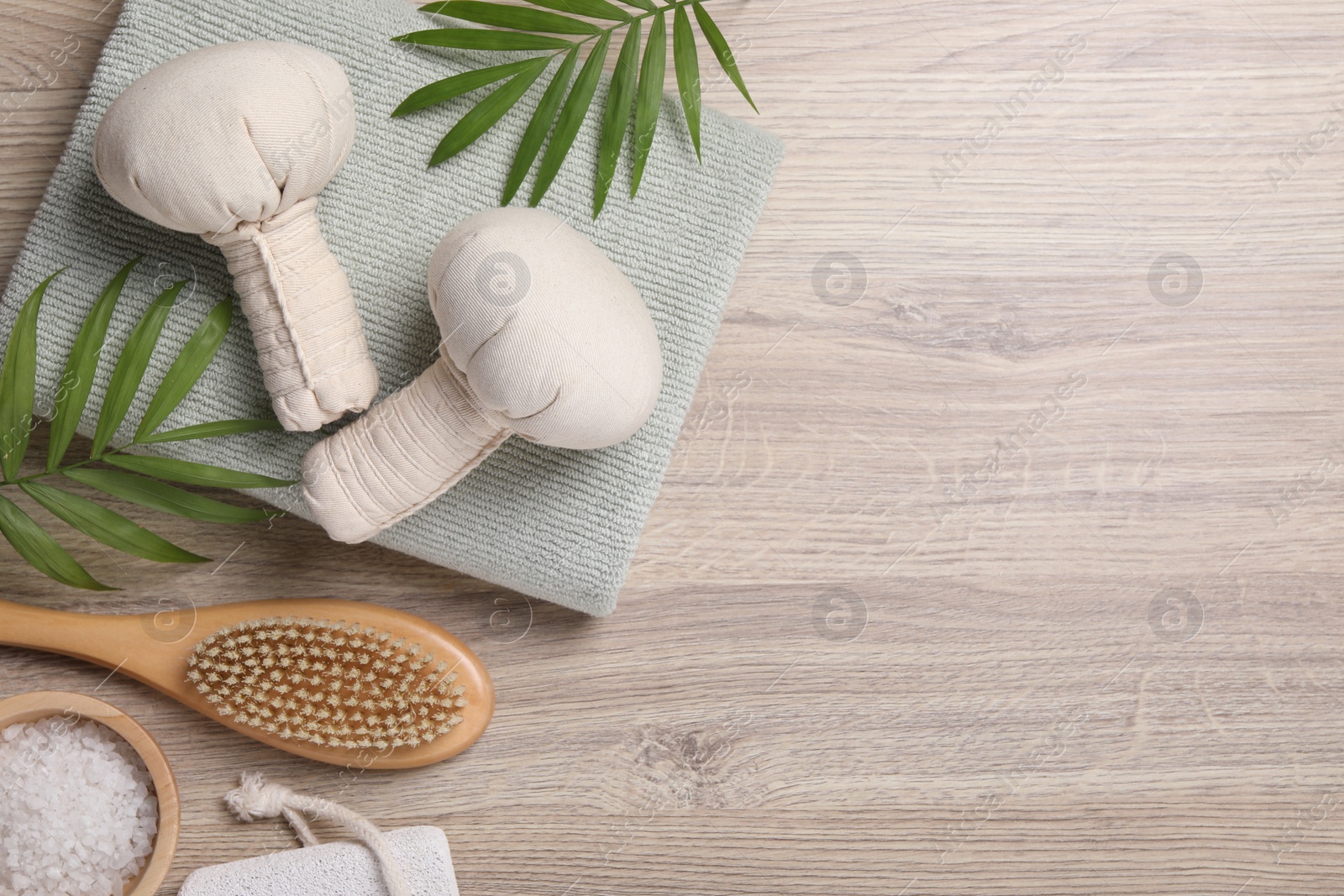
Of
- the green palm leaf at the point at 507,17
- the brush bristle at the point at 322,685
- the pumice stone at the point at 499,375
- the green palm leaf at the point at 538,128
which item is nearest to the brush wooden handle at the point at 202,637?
the brush bristle at the point at 322,685

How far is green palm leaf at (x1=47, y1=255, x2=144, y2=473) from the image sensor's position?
638 millimetres

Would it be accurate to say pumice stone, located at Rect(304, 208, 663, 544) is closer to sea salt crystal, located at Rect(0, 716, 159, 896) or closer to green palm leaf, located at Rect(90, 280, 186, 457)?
green palm leaf, located at Rect(90, 280, 186, 457)

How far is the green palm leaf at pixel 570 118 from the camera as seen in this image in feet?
2.21

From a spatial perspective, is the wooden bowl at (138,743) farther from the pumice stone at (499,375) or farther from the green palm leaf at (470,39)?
the green palm leaf at (470,39)

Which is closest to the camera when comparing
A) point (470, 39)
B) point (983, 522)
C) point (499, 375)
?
point (499, 375)

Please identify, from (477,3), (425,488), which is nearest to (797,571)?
(425,488)

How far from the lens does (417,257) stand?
69 cm

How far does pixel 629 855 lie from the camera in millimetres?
763

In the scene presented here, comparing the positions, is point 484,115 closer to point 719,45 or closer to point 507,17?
point 507,17

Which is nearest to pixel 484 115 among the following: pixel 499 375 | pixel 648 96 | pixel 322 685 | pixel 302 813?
pixel 648 96

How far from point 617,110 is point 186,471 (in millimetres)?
436

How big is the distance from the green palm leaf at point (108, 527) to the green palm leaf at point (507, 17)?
47cm

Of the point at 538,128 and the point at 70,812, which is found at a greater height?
the point at 538,128

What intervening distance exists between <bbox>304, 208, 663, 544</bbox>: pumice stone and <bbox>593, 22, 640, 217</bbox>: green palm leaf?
0.09 m
